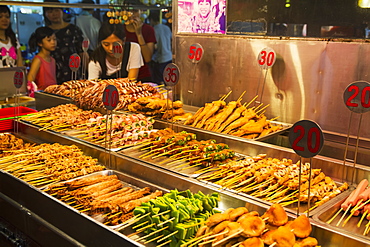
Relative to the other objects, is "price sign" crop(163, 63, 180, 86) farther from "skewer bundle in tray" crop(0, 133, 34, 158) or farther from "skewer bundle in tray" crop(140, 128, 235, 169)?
"skewer bundle in tray" crop(0, 133, 34, 158)

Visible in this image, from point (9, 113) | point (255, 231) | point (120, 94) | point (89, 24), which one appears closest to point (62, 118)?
point (120, 94)

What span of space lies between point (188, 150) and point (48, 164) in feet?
4.31

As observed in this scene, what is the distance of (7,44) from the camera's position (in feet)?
29.2

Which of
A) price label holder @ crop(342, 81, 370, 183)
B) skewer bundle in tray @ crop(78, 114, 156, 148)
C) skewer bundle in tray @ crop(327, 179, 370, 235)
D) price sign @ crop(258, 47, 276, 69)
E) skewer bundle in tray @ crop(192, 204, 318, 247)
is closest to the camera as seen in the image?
skewer bundle in tray @ crop(192, 204, 318, 247)

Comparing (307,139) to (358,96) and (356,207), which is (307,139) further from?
(358,96)

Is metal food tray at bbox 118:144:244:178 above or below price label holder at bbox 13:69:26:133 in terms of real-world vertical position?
below

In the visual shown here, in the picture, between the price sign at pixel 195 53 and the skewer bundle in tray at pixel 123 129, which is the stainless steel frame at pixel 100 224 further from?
the price sign at pixel 195 53

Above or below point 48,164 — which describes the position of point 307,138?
above

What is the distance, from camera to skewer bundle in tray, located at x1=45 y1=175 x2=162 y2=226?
9.30 feet

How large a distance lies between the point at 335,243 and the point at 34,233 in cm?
238

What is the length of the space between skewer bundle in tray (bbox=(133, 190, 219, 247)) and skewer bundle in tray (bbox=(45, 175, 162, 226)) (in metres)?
0.18

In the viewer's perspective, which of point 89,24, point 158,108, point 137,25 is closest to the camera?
point 158,108

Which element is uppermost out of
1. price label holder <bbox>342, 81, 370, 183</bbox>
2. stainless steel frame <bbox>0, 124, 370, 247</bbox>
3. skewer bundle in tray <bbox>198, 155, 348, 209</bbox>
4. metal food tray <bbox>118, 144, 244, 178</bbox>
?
price label holder <bbox>342, 81, 370, 183</bbox>

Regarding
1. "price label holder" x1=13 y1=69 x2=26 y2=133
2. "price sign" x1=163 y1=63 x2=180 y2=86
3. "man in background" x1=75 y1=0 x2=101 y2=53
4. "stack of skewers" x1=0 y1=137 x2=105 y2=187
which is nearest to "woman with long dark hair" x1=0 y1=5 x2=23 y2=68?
"man in background" x1=75 y1=0 x2=101 y2=53
